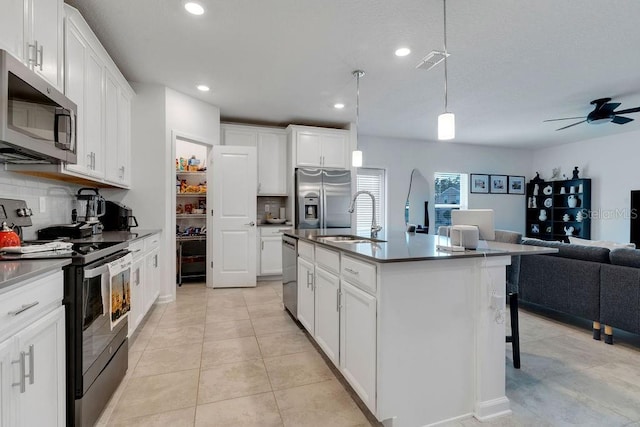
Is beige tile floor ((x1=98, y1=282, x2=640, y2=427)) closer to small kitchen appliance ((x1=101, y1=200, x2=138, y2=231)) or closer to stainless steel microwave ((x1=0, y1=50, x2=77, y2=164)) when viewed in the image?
small kitchen appliance ((x1=101, y1=200, x2=138, y2=231))

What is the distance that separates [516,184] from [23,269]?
8.47 metres

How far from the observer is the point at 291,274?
10.3ft

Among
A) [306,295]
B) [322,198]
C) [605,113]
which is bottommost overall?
[306,295]

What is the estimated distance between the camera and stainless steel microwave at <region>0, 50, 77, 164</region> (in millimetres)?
1396

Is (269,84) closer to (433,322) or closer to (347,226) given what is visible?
(347,226)

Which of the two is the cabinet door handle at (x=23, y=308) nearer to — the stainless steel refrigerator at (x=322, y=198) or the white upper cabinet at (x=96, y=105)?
the white upper cabinet at (x=96, y=105)

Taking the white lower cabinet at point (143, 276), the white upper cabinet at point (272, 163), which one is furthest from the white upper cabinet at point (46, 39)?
the white upper cabinet at point (272, 163)

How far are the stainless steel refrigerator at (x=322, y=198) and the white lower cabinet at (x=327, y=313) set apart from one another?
2572 millimetres

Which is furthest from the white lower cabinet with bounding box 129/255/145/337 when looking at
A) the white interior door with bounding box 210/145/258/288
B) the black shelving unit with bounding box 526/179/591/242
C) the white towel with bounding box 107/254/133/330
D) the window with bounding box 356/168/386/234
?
the black shelving unit with bounding box 526/179/591/242

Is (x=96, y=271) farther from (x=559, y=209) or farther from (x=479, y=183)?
(x=559, y=209)

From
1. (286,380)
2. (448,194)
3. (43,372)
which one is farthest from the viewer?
(448,194)

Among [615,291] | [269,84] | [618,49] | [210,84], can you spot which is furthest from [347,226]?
[618,49]

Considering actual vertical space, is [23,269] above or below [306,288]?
above

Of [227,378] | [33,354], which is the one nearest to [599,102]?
[227,378]
